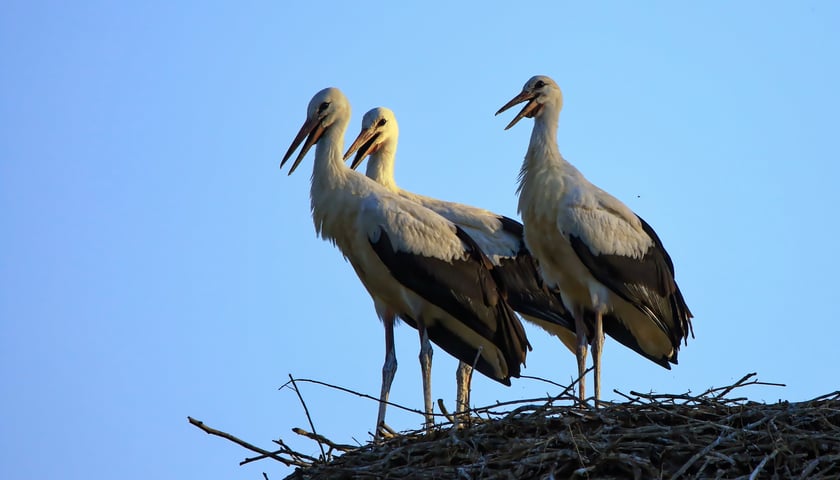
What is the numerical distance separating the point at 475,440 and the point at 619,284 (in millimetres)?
3319

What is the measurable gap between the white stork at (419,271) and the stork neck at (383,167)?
1.45 m

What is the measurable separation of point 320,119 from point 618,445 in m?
4.96

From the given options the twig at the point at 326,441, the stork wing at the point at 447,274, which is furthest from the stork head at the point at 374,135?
the twig at the point at 326,441

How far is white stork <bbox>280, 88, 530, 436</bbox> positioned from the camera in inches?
427

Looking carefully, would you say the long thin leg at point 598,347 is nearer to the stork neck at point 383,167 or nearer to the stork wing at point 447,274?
the stork wing at point 447,274

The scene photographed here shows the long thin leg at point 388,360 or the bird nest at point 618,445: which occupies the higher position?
the long thin leg at point 388,360

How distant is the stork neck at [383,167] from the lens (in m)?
12.7

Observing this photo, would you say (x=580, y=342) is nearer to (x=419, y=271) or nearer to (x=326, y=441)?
(x=419, y=271)

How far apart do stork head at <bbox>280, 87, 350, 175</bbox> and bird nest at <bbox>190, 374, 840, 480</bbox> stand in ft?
13.1

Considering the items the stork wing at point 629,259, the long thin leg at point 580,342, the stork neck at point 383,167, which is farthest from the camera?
the stork neck at point 383,167

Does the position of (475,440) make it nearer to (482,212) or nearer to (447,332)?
(447,332)

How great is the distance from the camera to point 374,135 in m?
12.9

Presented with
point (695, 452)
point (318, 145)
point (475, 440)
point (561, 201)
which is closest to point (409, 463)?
point (475, 440)

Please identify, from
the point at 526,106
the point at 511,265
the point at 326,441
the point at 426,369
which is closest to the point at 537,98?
the point at 526,106
